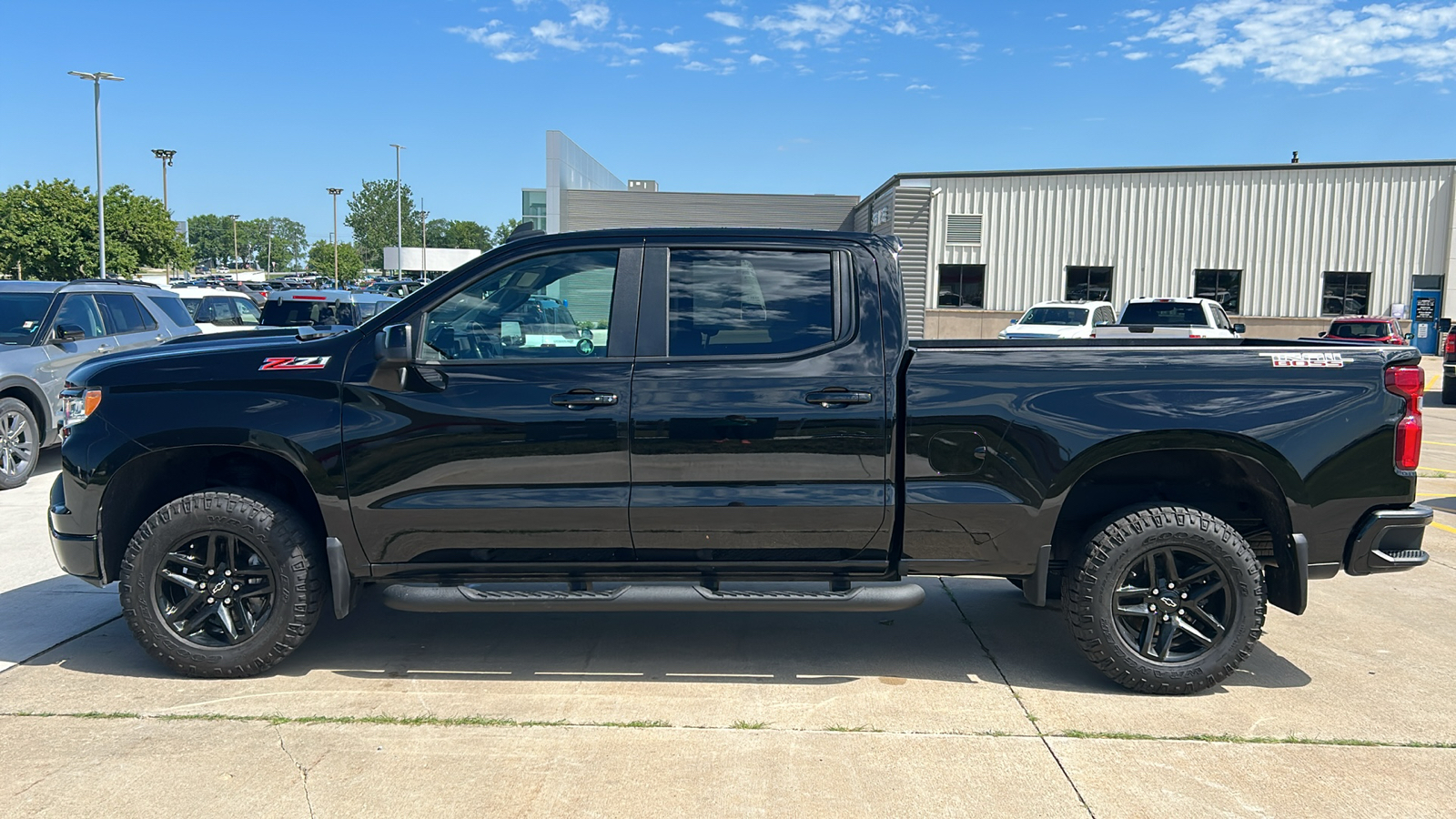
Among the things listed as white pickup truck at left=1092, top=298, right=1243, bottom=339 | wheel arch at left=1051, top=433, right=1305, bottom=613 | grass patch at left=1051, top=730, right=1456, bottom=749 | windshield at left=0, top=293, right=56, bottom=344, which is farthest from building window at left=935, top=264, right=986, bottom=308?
grass patch at left=1051, top=730, right=1456, bottom=749

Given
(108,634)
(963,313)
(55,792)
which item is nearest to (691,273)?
(55,792)

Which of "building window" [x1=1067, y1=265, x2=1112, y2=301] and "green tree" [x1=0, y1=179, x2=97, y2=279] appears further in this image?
"green tree" [x1=0, y1=179, x2=97, y2=279]

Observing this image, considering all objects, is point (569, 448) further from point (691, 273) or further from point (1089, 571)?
point (1089, 571)

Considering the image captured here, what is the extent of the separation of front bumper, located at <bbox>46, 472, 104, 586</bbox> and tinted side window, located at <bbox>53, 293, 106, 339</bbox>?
20.2ft

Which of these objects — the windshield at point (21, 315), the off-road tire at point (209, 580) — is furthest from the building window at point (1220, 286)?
the off-road tire at point (209, 580)

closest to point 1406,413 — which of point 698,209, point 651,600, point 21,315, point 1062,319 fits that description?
point 651,600

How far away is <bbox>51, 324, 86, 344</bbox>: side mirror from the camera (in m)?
9.48

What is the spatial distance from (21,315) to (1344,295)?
1371 inches

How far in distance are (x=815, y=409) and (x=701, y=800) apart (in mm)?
1622

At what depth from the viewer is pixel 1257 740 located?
13.2 ft

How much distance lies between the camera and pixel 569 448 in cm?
426

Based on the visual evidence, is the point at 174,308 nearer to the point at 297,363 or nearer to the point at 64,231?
the point at 297,363

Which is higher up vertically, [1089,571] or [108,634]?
[1089,571]

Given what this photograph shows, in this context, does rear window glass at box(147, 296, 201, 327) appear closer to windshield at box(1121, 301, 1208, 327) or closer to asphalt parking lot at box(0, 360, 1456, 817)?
asphalt parking lot at box(0, 360, 1456, 817)
